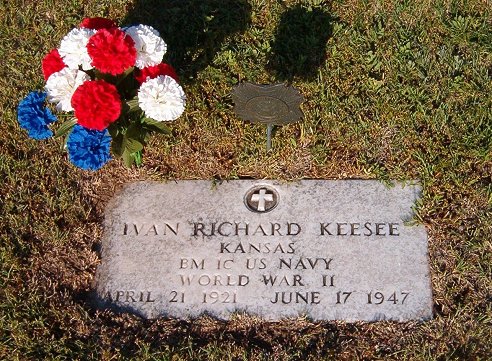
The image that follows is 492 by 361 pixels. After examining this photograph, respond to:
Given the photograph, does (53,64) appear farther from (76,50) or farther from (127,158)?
(127,158)

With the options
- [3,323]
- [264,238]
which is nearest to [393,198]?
[264,238]

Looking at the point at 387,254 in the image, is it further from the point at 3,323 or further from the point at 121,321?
the point at 3,323

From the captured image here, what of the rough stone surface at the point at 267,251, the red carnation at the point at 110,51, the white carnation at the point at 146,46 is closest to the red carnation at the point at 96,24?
the white carnation at the point at 146,46

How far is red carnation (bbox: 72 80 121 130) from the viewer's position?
2910 mm

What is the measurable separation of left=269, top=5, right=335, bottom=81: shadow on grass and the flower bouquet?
92 cm

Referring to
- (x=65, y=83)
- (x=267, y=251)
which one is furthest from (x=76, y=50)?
(x=267, y=251)

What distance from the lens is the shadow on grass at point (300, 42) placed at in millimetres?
3945

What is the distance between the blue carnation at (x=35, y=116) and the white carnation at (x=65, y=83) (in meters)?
0.24

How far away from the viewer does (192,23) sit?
4160 mm

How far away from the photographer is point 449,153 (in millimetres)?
3598

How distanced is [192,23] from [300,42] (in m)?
0.65

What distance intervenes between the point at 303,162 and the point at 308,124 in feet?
0.78

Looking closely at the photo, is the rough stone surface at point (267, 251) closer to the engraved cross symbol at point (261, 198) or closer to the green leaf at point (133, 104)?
the engraved cross symbol at point (261, 198)

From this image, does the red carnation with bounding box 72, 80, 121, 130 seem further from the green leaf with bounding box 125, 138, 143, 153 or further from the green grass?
the green grass
